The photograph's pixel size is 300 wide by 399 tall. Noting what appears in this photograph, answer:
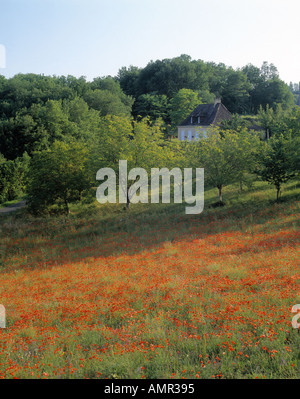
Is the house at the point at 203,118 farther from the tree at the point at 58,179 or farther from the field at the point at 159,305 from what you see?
the field at the point at 159,305

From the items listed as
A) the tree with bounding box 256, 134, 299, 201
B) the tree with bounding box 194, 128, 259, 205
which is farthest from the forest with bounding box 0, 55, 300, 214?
the tree with bounding box 194, 128, 259, 205

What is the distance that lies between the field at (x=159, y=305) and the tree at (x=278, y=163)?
20.3ft

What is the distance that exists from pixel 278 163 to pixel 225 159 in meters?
4.80

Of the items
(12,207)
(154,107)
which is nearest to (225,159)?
(12,207)

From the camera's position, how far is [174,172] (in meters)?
33.0

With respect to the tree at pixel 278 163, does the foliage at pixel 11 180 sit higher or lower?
lower

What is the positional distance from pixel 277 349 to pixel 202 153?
24.9 m

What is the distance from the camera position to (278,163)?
2630cm

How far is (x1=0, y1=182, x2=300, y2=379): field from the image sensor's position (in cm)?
573

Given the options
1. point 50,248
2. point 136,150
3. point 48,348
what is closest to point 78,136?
point 136,150

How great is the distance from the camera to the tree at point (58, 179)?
100 ft

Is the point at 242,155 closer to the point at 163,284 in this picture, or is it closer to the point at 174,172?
the point at 174,172

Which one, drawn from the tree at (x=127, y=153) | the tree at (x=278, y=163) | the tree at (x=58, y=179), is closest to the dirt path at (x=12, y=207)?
the tree at (x=58, y=179)

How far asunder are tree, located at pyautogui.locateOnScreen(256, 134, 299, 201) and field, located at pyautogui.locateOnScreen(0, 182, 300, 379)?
6198 millimetres
